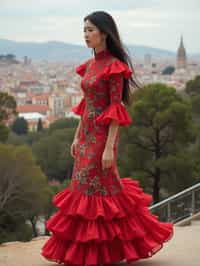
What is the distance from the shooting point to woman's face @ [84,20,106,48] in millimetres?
3471

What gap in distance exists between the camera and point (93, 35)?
3.47 meters

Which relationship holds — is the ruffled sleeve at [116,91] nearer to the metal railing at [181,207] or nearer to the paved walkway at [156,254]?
the paved walkway at [156,254]

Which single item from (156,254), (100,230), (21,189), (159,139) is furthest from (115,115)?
(21,189)

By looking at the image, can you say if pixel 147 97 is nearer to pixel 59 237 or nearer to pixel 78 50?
pixel 59 237

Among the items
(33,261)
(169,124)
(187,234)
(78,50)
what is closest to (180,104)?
(169,124)

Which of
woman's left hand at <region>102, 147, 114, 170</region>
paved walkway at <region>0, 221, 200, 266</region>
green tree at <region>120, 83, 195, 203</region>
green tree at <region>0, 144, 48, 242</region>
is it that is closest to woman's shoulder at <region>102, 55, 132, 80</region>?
woman's left hand at <region>102, 147, 114, 170</region>

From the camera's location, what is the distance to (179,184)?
15.4m

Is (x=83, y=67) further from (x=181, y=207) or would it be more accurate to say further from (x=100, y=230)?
(x=181, y=207)

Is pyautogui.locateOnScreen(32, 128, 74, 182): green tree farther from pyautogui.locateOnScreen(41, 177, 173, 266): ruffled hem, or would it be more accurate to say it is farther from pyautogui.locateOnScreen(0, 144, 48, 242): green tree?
pyautogui.locateOnScreen(41, 177, 173, 266): ruffled hem

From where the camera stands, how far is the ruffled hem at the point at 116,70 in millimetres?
3410

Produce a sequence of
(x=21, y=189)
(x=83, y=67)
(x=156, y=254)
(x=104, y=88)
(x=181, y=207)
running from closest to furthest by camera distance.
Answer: (x=104, y=88) < (x=83, y=67) < (x=156, y=254) < (x=181, y=207) < (x=21, y=189)

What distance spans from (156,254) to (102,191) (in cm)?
83

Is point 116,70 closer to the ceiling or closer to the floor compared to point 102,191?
closer to the ceiling

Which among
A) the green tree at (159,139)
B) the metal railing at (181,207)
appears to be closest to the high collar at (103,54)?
the metal railing at (181,207)
